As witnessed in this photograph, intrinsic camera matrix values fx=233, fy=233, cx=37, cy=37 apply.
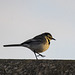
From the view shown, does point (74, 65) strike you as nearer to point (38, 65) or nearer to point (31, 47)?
point (38, 65)

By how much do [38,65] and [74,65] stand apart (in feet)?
3.15

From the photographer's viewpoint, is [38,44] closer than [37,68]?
No

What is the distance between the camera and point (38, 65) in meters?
6.23

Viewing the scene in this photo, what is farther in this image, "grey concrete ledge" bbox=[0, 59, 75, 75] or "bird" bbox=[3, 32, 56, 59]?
"bird" bbox=[3, 32, 56, 59]

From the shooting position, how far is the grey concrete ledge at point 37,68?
5.67 m

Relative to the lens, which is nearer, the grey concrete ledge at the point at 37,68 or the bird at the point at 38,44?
the grey concrete ledge at the point at 37,68

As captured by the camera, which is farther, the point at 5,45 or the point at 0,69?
the point at 5,45

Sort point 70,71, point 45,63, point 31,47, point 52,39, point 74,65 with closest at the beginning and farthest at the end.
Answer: point 70,71 → point 74,65 → point 45,63 → point 31,47 → point 52,39

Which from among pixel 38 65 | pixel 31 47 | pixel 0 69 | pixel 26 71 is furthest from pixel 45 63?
pixel 31 47

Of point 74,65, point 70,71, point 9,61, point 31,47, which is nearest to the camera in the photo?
point 70,71

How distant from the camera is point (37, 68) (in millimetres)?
6008

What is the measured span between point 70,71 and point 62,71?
0.19 m

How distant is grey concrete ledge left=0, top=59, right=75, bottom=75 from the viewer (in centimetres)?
567

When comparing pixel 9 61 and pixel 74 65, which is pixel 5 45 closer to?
pixel 9 61
